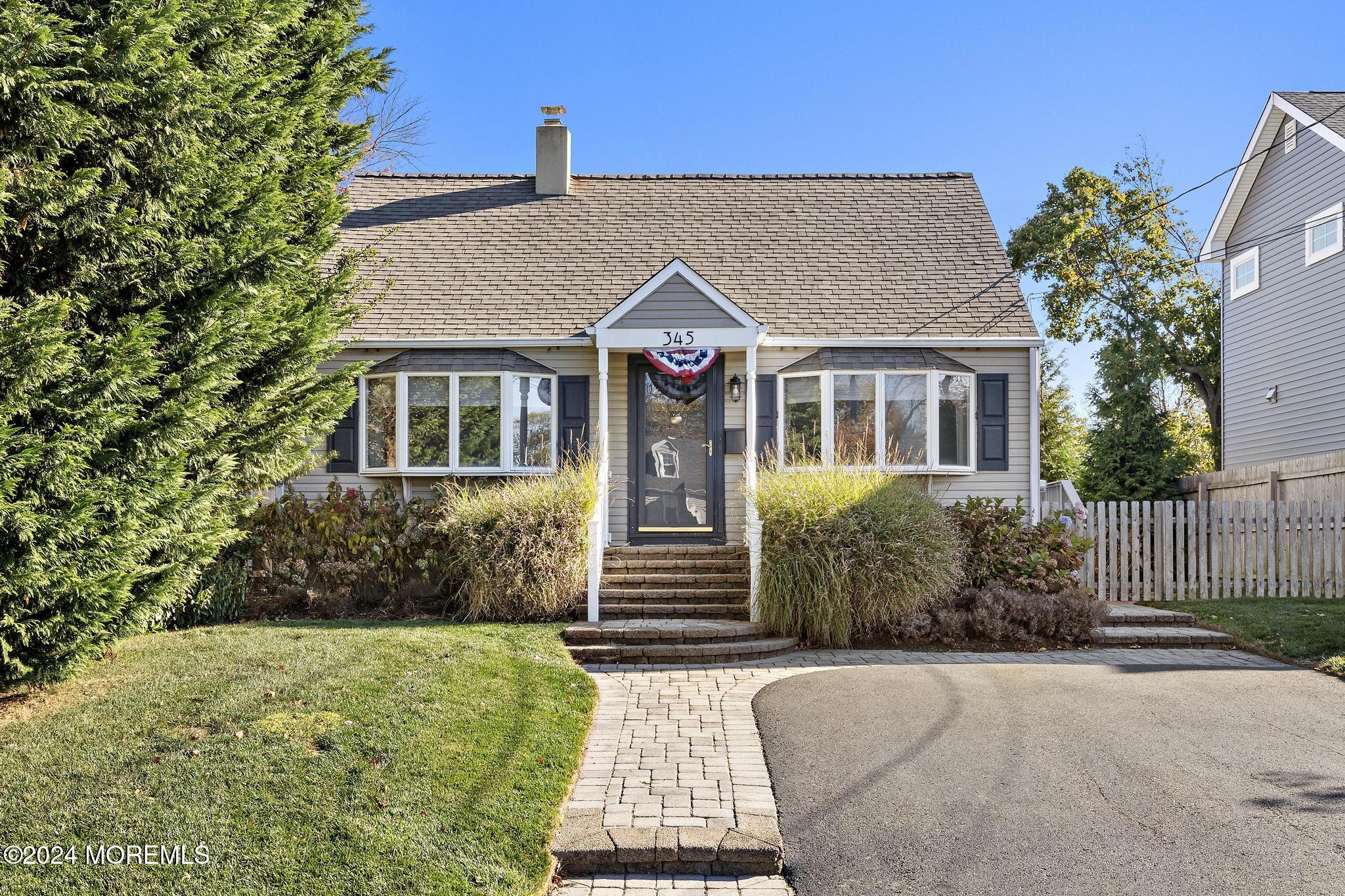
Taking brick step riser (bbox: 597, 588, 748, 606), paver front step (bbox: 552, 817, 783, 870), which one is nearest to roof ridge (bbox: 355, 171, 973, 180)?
brick step riser (bbox: 597, 588, 748, 606)

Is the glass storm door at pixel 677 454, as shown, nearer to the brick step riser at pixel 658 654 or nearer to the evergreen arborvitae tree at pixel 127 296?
the brick step riser at pixel 658 654

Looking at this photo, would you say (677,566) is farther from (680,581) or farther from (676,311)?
(676,311)

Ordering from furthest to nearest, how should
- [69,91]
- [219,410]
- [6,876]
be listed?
1. [219,410]
2. [69,91]
3. [6,876]

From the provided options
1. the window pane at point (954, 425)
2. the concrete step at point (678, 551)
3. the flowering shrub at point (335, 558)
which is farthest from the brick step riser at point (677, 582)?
the window pane at point (954, 425)

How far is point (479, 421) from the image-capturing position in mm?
12672

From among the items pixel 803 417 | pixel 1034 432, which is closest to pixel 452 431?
pixel 803 417

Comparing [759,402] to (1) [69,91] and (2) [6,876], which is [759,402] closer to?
(1) [69,91]

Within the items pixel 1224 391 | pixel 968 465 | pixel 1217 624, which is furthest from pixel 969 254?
pixel 1224 391

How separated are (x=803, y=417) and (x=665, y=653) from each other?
15.8 feet

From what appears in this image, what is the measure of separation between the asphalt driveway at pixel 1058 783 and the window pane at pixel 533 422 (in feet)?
19.5

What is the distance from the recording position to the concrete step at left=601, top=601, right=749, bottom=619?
33.8 ft

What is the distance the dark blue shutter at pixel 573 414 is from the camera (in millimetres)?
12820

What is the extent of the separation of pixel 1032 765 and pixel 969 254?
10550mm

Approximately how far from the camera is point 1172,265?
24.2 m
